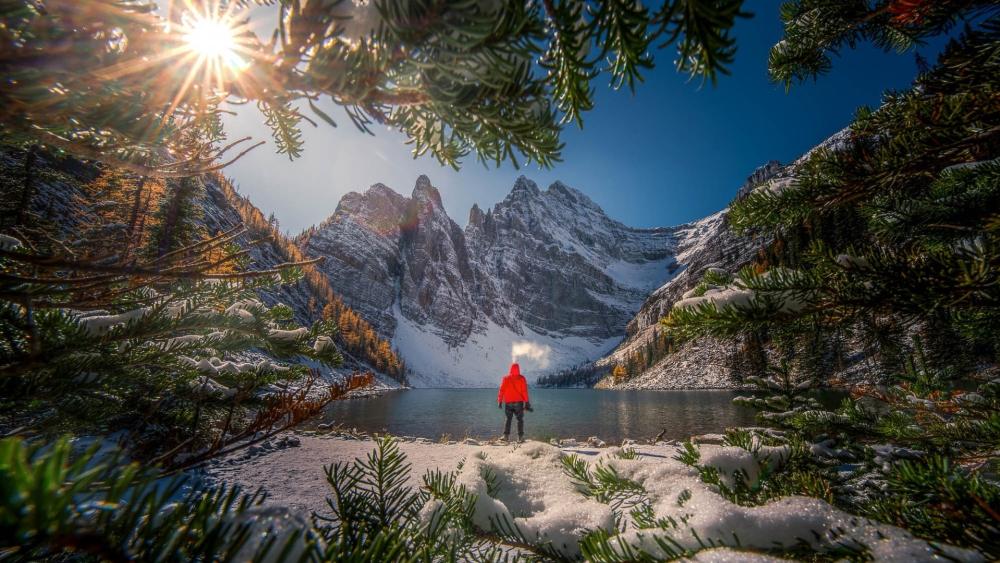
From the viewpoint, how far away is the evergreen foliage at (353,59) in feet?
3.22

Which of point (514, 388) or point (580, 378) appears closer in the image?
point (514, 388)

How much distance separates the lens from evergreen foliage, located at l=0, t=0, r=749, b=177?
98cm

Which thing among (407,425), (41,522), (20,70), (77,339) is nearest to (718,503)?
(41,522)

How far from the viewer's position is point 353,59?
1039 mm

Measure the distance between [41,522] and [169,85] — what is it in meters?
1.43

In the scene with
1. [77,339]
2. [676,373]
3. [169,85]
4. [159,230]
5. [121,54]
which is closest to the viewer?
[121,54]

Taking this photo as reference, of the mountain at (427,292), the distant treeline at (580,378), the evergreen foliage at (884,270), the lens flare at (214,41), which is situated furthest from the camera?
the mountain at (427,292)

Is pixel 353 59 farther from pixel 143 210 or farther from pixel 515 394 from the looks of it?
pixel 143 210

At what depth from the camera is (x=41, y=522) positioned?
320 millimetres

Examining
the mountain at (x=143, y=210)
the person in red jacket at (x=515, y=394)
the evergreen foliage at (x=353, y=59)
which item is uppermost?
the mountain at (x=143, y=210)

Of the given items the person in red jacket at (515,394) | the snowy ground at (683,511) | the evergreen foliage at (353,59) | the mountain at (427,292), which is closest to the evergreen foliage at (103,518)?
the snowy ground at (683,511)

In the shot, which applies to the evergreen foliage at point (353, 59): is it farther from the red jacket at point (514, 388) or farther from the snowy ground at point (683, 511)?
the red jacket at point (514, 388)

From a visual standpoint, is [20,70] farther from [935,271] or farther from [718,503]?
[935,271]

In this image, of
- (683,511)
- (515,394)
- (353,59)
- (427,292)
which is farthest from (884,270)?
(427,292)
